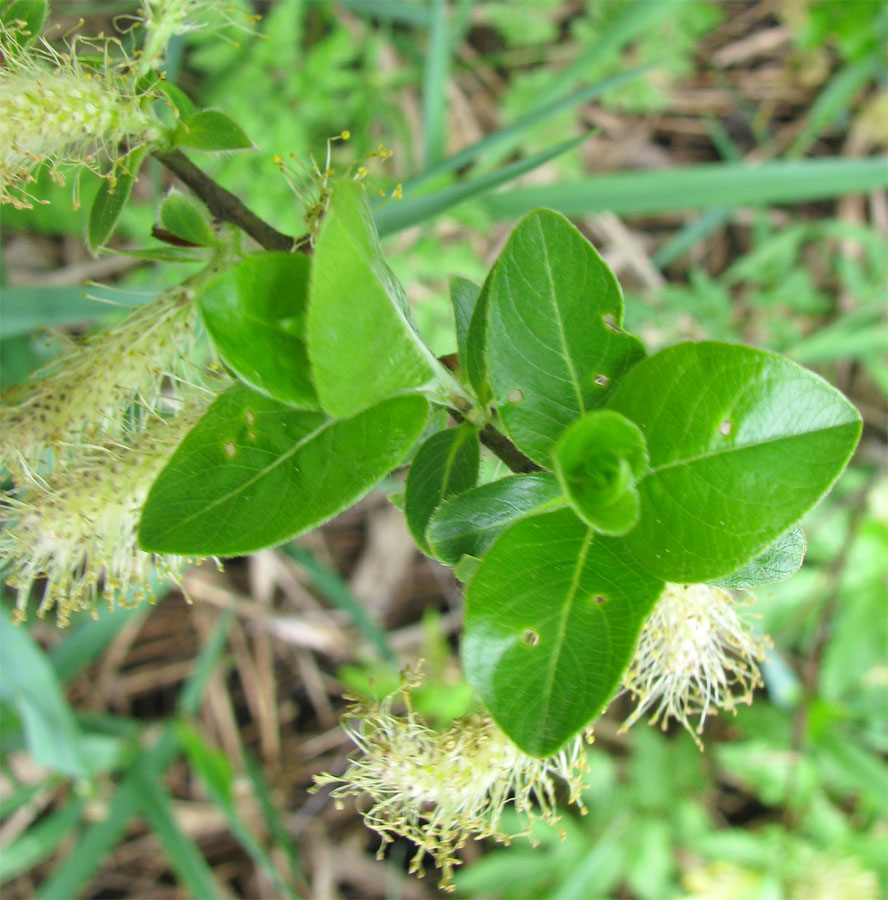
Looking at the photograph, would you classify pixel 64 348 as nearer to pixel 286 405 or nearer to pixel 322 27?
pixel 286 405

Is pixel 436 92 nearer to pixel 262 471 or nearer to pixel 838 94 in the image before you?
pixel 262 471

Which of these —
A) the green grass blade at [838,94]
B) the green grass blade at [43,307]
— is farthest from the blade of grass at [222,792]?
the green grass blade at [838,94]

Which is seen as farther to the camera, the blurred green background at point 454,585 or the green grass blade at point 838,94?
the green grass blade at point 838,94

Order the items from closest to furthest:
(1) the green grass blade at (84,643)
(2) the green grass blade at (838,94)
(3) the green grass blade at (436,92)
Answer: (3) the green grass blade at (436,92) → (1) the green grass blade at (84,643) → (2) the green grass blade at (838,94)

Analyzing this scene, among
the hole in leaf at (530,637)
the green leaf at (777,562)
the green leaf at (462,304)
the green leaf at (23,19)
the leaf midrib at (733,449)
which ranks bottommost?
the green leaf at (777,562)

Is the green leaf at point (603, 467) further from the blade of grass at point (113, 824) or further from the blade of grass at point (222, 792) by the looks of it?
the blade of grass at point (113, 824)

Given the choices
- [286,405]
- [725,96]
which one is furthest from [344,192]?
[725,96]
